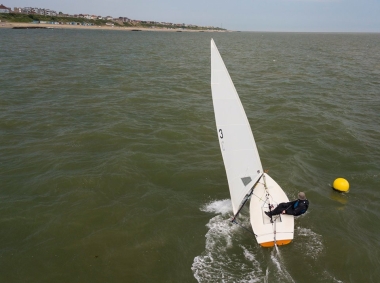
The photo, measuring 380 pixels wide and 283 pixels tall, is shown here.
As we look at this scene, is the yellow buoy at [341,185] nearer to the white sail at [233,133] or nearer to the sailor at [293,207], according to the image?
the sailor at [293,207]

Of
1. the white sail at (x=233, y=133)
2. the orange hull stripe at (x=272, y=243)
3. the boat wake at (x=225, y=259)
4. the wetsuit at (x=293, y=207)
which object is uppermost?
the white sail at (x=233, y=133)

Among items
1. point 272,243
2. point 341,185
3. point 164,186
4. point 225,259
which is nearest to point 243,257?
point 225,259

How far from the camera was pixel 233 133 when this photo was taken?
29.2 ft

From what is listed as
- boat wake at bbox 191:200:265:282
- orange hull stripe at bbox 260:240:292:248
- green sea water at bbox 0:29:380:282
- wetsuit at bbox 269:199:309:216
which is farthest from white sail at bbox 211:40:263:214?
green sea water at bbox 0:29:380:282

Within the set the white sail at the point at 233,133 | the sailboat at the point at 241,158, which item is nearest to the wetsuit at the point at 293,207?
the sailboat at the point at 241,158

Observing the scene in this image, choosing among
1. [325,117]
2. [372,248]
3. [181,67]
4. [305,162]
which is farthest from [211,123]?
[181,67]

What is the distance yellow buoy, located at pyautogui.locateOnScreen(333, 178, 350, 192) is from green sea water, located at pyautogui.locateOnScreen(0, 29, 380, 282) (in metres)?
0.30

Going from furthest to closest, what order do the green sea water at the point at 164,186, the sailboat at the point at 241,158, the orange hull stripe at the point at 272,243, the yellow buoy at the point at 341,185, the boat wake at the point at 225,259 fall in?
1. the yellow buoy at the point at 341,185
2. the orange hull stripe at the point at 272,243
3. the sailboat at the point at 241,158
4. the green sea water at the point at 164,186
5. the boat wake at the point at 225,259

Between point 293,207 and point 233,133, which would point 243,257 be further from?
point 233,133

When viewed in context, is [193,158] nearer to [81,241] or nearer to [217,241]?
[217,241]

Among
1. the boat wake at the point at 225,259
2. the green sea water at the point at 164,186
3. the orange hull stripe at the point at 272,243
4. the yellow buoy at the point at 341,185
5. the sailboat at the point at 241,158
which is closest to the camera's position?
the boat wake at the point at 225,259

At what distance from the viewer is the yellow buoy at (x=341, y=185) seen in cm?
1183

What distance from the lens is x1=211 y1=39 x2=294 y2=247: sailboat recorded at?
8609 millimetres

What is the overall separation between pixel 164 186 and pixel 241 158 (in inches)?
167
